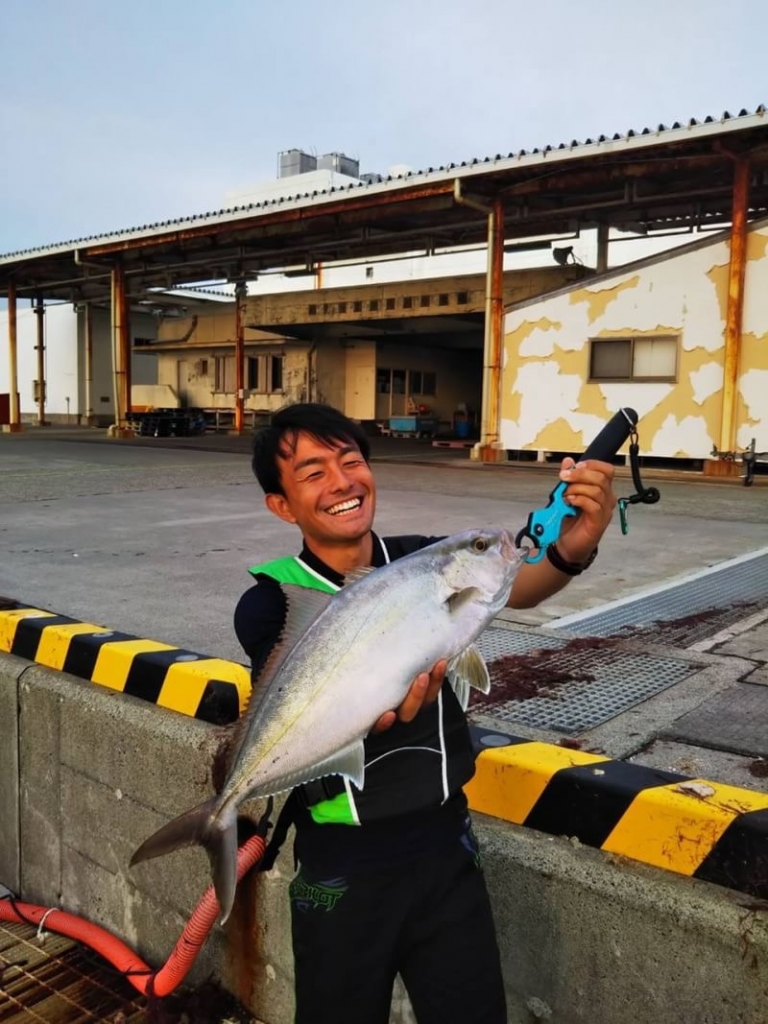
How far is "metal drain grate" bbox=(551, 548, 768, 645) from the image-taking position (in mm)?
4406

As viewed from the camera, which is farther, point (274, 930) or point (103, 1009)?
point (103, 1009)

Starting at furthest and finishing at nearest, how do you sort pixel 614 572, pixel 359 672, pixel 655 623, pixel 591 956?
1. pixel 614 572
2. pixel 655 623
3. pixel 591 956
4. pixel 359 672

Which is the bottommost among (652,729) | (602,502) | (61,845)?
(61,845)

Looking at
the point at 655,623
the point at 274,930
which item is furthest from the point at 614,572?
the point at 274,930

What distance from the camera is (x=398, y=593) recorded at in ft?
4.86

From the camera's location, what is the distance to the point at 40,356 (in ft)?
109

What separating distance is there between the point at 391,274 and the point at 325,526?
3131cm

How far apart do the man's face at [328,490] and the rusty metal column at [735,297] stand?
1243 centimetres

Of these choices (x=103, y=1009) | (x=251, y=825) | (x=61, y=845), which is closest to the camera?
(x=251, y=825)

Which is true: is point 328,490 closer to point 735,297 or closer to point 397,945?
point 397,945

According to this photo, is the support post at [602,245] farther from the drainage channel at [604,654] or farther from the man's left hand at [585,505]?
the man's left hand at [585,505]

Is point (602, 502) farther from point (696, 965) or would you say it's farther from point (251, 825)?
point (251, 825)

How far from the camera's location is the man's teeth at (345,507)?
187 cm

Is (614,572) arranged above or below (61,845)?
above
